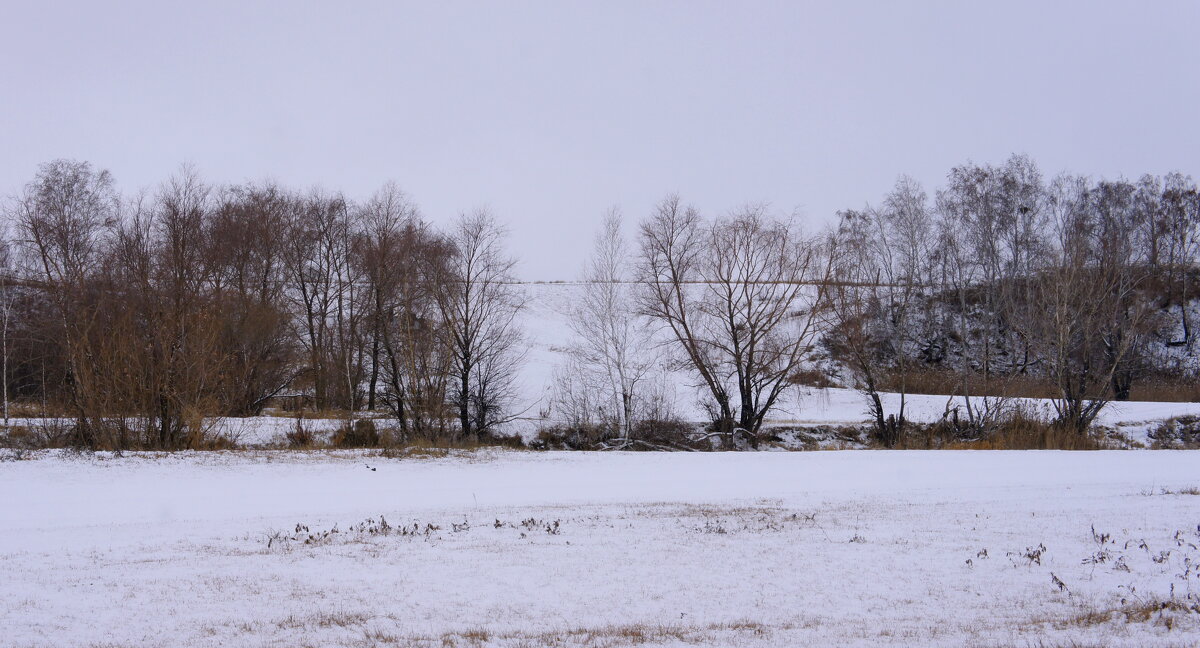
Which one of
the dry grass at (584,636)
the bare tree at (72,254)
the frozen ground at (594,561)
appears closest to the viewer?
the dry grass at (584,636)

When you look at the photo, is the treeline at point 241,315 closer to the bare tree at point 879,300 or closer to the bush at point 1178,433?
the bare tree at point 879,300

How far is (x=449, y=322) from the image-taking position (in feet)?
94.7

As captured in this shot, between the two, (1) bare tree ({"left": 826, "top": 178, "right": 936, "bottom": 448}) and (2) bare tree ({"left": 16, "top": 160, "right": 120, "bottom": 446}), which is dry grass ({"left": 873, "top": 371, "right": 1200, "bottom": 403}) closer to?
(1) bare tree ({"left": 826, "top": 178, "right": 936, "bottom": 448})

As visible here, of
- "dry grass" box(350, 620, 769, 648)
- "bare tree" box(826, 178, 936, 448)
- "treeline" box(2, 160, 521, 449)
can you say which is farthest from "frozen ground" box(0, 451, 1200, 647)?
"bare tree" box(826, 178, 936, 448)

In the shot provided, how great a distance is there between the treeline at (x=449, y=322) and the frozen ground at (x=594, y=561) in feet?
27.6

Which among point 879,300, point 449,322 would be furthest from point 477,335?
point 879,300

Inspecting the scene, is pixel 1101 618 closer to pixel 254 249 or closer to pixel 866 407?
pixel 866 407

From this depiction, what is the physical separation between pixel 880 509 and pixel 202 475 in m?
14.2

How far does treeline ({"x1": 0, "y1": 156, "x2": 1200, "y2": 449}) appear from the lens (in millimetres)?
24406

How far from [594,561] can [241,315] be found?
1113 inches

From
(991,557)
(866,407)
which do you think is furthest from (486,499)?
(866,407)

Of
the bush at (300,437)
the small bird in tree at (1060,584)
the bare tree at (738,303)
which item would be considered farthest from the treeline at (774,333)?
the small bird in tree at (1060,584)

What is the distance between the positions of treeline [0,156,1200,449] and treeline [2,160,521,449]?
0.11m

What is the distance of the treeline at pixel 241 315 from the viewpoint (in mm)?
23266
